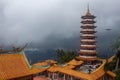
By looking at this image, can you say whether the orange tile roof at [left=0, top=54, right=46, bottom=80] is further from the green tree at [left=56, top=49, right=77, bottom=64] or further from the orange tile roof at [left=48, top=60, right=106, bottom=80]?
the green tree at [left=56, top=49, right=77, bottom=64]

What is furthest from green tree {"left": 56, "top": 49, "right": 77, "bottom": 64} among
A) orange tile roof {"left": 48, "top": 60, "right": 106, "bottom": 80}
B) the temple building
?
orange tile roof {"left": 48, "top": 60, "right": 106, "bottom": 80}

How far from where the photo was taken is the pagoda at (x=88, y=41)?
51.9 meters

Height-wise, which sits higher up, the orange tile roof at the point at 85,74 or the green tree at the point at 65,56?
the orange tile roof at the point at 85,74

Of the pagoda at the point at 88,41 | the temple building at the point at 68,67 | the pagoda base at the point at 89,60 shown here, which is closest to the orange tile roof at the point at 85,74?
the temple building at the point at 68,67

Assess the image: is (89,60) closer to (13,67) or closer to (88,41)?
(88,41)

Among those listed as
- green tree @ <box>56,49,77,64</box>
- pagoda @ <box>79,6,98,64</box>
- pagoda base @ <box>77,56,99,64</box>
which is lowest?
green tree @ <box>56,49,77,64</box>

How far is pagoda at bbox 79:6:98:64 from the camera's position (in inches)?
2042

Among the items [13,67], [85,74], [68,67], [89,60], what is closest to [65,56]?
[89,60]

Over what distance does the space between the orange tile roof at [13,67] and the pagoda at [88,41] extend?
27.3 m

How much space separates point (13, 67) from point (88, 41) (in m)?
30.8

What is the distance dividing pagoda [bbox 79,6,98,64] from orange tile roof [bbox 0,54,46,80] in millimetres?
27319

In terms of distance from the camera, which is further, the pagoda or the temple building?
the pagoda

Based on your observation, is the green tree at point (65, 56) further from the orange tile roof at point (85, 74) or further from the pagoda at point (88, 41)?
the orange tile roof at point (85, 74)

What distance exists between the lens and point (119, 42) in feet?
131
